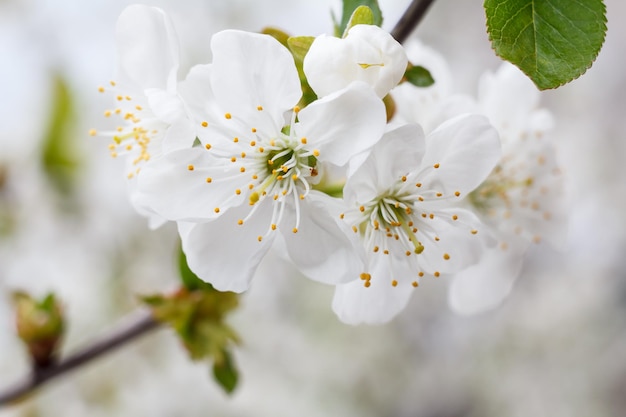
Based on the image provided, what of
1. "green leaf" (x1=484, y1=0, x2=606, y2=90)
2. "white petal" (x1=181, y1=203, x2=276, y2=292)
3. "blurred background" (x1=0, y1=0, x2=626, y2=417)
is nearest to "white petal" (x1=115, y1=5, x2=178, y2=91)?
"white petal" (x1=181, y1=203, x2=276, y2=292)

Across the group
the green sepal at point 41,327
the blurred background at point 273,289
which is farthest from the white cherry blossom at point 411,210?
the blurred background at point 273,289

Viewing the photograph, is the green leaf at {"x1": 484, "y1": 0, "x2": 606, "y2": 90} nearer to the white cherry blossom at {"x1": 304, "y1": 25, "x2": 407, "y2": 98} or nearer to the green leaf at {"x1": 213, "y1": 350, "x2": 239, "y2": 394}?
the white cherry blossom at {"x1": 304, "y1": 25, "x2": 407, "y2": 98}

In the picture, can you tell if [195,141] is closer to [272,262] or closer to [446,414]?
[272,262]

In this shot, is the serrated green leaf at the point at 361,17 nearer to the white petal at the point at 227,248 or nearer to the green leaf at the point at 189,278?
the white petal at the point at 227,248

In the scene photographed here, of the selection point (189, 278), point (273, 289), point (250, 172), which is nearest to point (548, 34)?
point (250, 172)

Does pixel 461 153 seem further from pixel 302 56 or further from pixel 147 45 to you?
pixel 147 45

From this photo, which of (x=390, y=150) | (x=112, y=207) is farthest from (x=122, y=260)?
(x=390, y=150)

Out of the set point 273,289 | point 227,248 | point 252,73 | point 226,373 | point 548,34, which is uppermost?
point 548,34
